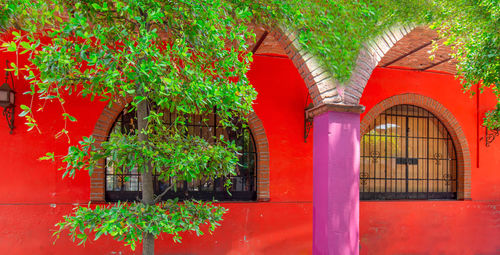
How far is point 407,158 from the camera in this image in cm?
630

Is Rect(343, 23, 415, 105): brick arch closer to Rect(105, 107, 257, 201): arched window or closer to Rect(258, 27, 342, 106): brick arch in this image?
Rect(258, 27, 342, 106): brick arch

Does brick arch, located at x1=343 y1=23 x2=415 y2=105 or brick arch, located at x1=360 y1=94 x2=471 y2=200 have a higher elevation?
brick arch, located at x1=343 y1=23 x2=415 y2=105

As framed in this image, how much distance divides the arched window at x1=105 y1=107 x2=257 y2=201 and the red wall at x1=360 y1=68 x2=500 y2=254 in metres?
2.08

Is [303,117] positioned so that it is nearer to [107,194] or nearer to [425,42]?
[425,42]

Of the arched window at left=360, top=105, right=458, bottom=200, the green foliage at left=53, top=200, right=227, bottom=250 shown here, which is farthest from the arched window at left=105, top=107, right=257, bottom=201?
the green foliage at left=53, top=200, right=227, bottom=250

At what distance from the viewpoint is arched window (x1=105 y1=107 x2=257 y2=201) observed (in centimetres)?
501

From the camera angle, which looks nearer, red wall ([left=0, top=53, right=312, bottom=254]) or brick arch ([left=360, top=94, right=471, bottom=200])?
red wall ([left=0, top=53, right=312, bottom=254])

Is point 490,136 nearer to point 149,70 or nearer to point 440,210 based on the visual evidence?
point 440,210

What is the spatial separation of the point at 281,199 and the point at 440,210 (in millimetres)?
3078

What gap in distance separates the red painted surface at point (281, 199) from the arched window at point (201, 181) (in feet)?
0.92

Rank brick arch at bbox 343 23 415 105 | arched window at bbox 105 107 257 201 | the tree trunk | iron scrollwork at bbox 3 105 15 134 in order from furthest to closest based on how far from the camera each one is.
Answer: arched window at bbox 105 107 257 201 → iron scrollwork at bbox 3 105 15 134 → brick arch at bbox 343 23 415 105 → the tree trunk

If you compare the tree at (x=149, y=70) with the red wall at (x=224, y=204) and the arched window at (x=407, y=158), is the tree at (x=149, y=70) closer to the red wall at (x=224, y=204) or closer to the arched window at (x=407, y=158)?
the red wall at (x=224, y=204)

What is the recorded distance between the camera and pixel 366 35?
3988 millimetres

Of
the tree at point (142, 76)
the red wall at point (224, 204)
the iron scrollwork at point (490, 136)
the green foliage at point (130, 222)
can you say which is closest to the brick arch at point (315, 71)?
the tree at point (142, 76)
